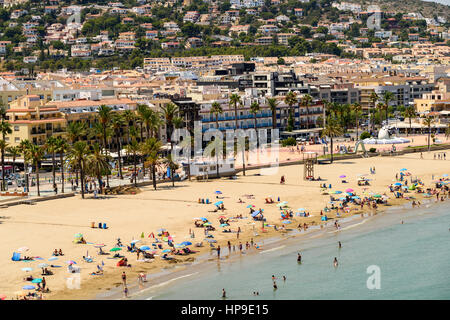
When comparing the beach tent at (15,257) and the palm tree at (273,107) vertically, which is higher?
the palm tree at (273,107)

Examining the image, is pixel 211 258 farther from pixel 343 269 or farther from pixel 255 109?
pixel 255 109

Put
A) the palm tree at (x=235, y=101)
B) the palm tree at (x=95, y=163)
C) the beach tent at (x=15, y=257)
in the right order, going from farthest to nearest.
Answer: the palm tree at (x=235, y=101) → the palm tree at (x=95, y=163) → the beach tent at (x=15, y=257)

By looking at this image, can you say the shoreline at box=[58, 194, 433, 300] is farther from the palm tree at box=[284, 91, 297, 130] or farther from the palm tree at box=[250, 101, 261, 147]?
the palm tree at box=[284, 91, 297, 130]

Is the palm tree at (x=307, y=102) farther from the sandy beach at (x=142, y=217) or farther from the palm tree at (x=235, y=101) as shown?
the sandy beach at (x=142, y=217)

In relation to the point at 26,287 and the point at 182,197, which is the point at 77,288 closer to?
the point at 26,287

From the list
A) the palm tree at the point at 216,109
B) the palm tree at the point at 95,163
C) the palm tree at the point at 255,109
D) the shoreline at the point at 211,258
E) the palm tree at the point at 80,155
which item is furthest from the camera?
the palm tree at the point at 255,109

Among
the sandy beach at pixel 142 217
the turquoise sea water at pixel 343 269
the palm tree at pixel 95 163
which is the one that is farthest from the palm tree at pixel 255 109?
the turquoise sea water at pixel 343 269
